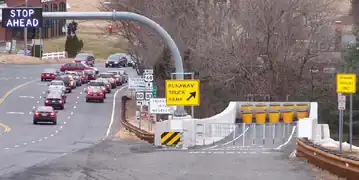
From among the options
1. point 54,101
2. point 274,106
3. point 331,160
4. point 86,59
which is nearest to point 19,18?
point 331,160

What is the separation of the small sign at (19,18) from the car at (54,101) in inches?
1512

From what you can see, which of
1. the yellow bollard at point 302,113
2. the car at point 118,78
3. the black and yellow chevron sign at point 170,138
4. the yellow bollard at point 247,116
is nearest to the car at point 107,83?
the car at point 118,78

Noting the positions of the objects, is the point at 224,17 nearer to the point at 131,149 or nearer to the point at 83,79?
the point at 131,149

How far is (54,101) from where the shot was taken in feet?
225

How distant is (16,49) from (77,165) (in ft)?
345

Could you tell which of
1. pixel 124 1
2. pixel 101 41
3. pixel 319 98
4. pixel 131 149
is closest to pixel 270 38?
pixel 319 98

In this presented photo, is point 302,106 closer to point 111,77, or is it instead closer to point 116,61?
point 111,77

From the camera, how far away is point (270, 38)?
2320 inches

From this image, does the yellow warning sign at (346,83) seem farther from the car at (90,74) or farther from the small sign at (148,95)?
the car at (90,74)

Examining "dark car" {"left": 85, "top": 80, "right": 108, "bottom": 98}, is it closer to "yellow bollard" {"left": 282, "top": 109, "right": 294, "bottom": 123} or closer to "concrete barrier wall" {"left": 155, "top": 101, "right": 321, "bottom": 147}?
"yellow bollard" {"left": 282, "top": 109, "right": 294, "bottom": 123}

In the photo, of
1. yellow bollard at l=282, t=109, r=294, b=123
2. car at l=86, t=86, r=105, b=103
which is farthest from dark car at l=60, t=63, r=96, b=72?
yellow bollard at l=282, t=109, r=294, b=123

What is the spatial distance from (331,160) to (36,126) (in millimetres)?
35123

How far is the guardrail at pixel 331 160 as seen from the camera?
21.9 m

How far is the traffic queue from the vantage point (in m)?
58.1
